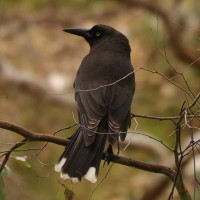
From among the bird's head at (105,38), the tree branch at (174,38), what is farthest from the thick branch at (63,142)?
the tree branch at (174,38)

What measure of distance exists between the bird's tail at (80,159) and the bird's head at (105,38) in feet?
4.48

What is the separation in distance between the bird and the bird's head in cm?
4

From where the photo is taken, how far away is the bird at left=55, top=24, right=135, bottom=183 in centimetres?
383

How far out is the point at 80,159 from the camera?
3.87 meters

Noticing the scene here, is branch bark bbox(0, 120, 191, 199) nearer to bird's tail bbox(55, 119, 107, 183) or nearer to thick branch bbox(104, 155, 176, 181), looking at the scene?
thick branch bbox(104, 155, 176, 181)

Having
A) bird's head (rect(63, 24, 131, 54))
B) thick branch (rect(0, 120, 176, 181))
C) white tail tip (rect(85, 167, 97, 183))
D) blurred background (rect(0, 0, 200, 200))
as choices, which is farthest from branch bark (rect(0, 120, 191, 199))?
blurred background (rect(0, 0, 200, 200))

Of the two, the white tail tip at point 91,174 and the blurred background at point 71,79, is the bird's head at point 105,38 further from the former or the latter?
the blurred background at point 71,79

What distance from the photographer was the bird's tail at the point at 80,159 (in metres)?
3.75

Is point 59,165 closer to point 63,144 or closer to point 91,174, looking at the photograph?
point 91,174

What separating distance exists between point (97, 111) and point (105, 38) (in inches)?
53.6

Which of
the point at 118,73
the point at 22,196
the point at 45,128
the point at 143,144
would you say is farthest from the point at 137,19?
the point at 118,73

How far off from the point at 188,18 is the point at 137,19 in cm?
388

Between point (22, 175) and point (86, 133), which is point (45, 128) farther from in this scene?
point (86, 133)

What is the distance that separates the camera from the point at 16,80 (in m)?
9.51
